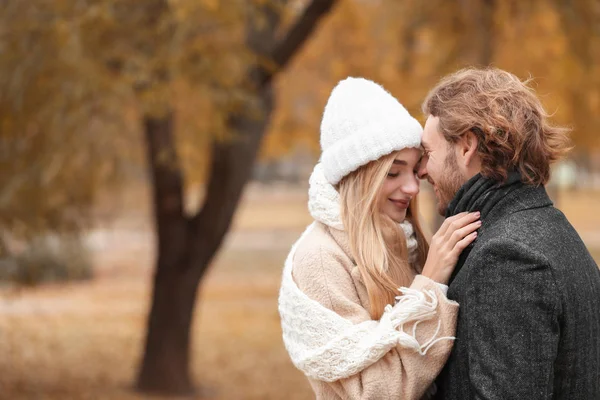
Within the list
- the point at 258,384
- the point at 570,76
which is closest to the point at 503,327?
the point at 570,76

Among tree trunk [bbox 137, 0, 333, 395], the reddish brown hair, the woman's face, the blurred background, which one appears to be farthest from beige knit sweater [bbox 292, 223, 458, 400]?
tree trunk [bbox 137, 0, 333, 395]

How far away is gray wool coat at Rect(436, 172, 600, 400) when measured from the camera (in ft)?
7.21

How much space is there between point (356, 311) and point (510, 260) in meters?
0.54

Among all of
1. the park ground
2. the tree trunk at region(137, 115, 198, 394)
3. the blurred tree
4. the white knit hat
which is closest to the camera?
the white knit hat

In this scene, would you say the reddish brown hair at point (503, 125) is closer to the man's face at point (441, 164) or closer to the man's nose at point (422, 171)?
the man's face at point (441, 164)

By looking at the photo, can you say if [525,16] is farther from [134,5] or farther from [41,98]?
[41,98]

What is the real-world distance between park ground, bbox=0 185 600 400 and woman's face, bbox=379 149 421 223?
526 centimetres

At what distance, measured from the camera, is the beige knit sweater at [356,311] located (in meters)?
2.45

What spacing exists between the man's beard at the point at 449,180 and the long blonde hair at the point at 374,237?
0.68 feet

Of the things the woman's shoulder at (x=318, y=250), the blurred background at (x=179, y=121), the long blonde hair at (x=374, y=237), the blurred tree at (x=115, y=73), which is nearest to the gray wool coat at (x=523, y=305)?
the long blonde hair at (x=374, y=237)

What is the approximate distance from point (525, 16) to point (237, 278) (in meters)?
12.2

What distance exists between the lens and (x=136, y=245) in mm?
26719

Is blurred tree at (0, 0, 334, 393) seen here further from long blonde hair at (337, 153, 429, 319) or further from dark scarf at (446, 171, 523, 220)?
dark scarf at (446, 171, 523, 220)

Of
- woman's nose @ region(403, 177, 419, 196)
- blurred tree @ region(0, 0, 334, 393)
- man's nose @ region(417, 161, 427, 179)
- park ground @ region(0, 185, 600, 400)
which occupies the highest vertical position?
man's nose @ region(417, 161, 427, 179)
